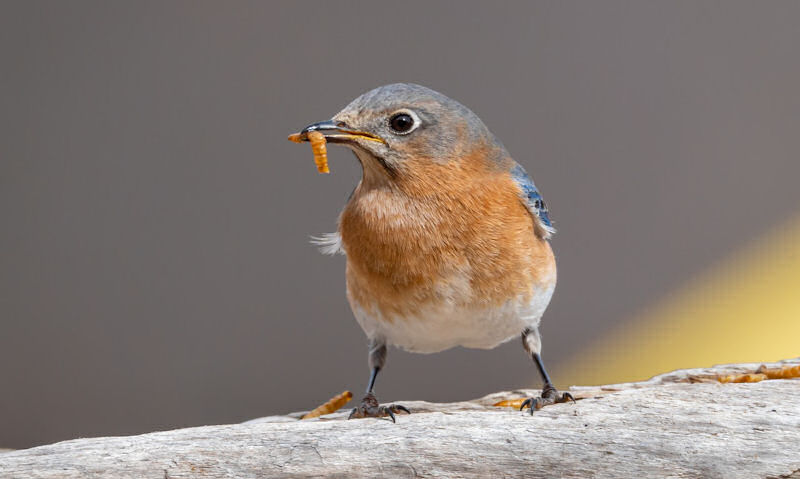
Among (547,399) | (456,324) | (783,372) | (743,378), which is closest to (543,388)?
(547,399)

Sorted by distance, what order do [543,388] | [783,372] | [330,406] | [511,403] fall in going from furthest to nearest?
1. [330,406]
2. [783,372]
3. [511,403]
4. [543,388]

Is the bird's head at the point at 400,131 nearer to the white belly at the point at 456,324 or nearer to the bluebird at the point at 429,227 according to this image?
the bluebird at the point at 429,227

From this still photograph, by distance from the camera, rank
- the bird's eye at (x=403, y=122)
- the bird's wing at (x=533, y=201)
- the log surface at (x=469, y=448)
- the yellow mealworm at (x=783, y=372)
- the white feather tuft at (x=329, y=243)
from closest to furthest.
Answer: the log surface at (x=469, y=448) → the bird's eye at (x=403, y=122) → the bird's wing at (x=533, y=201) → the white feather tuft at (x=329, y=243) → the yellow mealworm at (x=783, y=372)

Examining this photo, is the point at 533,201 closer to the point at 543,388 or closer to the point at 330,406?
the point at 543,388

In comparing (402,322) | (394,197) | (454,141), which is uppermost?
(454,141)

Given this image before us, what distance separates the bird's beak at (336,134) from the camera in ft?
9.41

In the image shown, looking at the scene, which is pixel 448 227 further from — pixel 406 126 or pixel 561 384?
pixel 561 384

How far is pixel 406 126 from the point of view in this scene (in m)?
2.99

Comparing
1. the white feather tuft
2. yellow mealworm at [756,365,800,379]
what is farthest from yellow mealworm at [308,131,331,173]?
yellow mealworm at [756,365,800,379]

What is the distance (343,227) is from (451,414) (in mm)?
774

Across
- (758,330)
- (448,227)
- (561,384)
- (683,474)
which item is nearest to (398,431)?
(448,227)

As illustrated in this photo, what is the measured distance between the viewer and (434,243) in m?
3.00

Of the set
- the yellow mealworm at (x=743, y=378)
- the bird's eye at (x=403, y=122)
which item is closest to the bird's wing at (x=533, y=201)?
the bird's eye at (x=403, y=122)

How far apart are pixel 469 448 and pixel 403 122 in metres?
1.12
